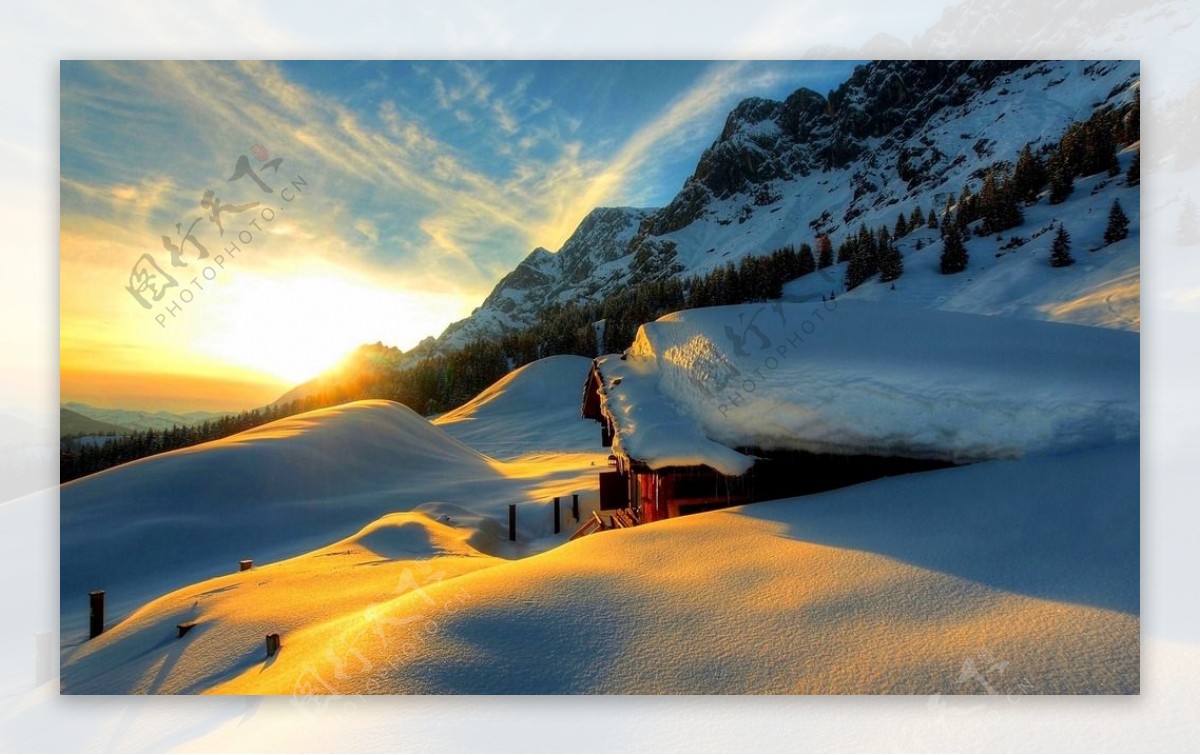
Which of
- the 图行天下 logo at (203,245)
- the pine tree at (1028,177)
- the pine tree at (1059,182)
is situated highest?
the pine tree at (1028,177)

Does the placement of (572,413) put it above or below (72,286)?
below

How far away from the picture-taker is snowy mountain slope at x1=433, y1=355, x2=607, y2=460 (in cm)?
2745

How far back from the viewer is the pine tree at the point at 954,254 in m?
21.9

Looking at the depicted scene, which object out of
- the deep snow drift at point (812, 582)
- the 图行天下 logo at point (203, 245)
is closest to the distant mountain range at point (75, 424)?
the 图行天下 logo at point (203, 245)

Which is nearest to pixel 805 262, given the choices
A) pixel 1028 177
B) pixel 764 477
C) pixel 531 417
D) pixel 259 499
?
pixel 1028 177

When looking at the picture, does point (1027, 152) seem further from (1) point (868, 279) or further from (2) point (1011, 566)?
(2) point (1011, 566)

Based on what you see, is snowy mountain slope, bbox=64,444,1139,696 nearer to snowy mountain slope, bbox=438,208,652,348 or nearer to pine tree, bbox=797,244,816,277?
pine tree, bbox=797,244,816,277

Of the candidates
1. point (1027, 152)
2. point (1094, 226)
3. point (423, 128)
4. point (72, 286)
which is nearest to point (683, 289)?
point (1027, 152)

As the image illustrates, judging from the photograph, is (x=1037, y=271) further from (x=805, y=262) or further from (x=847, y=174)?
(x=847, y=174)

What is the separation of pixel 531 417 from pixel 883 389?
29416 millimetres

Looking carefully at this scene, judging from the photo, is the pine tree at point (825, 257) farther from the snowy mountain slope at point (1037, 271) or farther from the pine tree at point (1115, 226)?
the pine tree at point (1115, 226)

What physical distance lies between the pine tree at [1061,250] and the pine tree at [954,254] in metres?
4.53

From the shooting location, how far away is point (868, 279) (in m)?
26.1

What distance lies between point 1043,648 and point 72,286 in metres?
8.34
